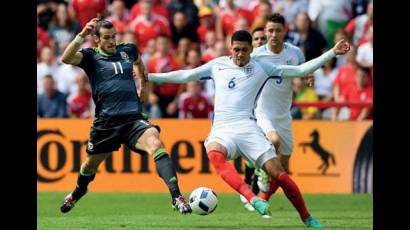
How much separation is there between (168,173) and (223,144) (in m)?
0.75

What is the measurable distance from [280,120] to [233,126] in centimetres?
267

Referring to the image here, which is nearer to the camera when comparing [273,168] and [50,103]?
[273,168]

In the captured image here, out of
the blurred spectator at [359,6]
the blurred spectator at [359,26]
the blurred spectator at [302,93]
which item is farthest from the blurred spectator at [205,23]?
the blurred spectator at [359,6]

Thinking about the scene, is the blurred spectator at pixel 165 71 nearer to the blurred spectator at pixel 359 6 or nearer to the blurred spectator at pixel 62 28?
the blurred spectator at pixel 62 28

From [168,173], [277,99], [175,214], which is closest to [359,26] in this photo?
[277,99]

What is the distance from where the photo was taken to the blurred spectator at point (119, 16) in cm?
2186

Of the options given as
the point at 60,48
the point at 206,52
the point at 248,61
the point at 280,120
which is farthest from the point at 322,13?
the point at 248,61

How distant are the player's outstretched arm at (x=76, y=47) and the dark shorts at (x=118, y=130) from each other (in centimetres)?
85

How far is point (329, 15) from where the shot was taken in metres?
21.9

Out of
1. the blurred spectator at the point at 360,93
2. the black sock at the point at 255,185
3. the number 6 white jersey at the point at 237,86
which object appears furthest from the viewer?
the blurred spectator at the point at 360,93

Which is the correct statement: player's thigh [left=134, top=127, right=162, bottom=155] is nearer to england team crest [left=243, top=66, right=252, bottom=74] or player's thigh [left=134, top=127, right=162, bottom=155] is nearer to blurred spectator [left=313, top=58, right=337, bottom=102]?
england team crest [left=243, top=66, right=252, bottom=74]

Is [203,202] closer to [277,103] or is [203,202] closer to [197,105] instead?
[277,103]

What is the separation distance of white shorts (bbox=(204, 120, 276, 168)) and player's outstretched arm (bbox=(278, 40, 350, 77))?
2.67 ft

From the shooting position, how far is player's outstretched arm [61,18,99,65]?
12.3 m
